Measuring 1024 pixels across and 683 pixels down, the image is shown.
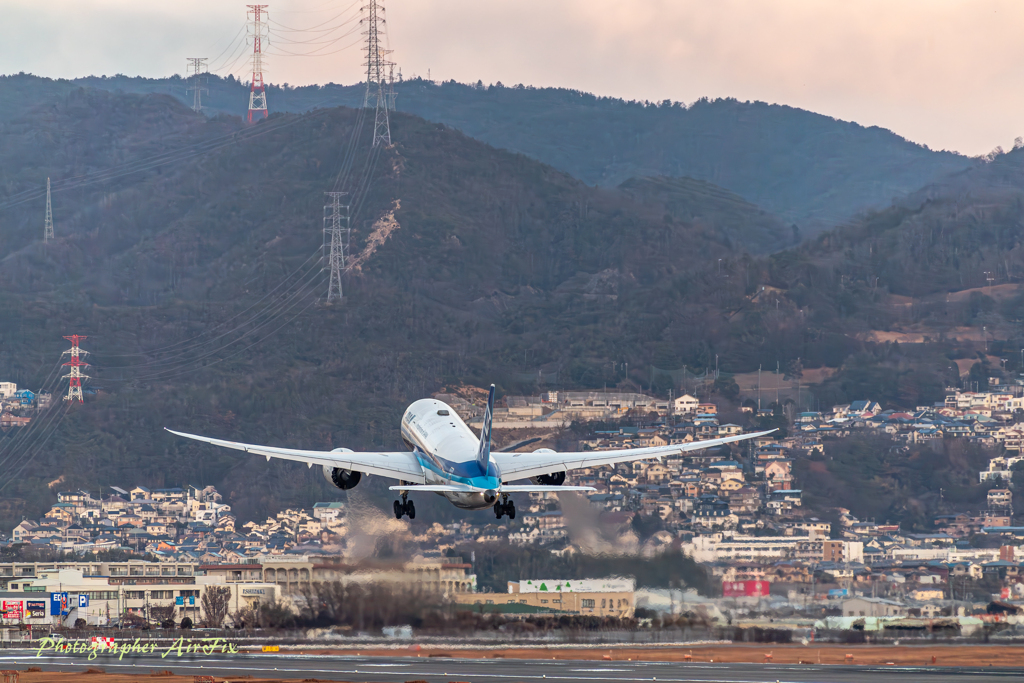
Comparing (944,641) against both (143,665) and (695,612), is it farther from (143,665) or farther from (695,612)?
(143,665)

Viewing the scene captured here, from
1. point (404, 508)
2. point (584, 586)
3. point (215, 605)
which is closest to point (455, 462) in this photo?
point (404, 508)

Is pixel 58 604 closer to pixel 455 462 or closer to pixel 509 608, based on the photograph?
pixel 509 608

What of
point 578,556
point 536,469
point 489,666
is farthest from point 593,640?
point 536,469

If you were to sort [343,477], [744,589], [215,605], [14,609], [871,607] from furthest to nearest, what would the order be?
1. [14,609]
2. [215,605]
3. [871,607]
4. [744,589]
5. [343,477]

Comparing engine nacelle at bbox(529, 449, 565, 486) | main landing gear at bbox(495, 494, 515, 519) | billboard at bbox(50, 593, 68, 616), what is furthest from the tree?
main landing gear at bbox(495, 494, 515, 519)

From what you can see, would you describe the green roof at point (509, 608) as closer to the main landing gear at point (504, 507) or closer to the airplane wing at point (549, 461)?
the airplane wing at point (549, 461)

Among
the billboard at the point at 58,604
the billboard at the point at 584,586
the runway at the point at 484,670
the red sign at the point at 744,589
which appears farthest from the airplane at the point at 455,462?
the billboard at the point at 58,604

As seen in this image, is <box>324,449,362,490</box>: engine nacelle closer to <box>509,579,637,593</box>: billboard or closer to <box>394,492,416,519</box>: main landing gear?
<box>394,492,416,519</box>: main landing gear
